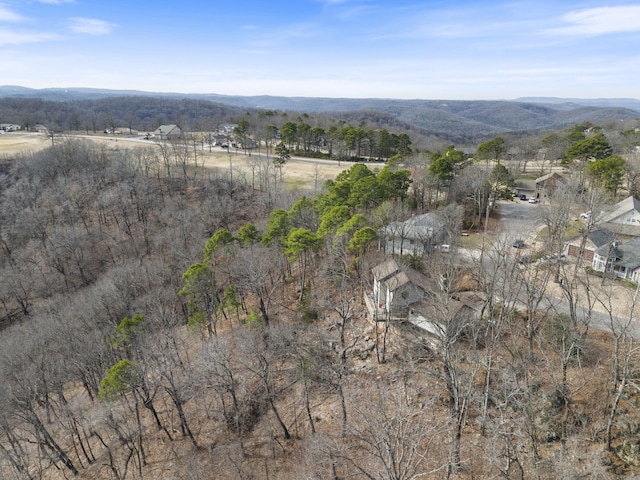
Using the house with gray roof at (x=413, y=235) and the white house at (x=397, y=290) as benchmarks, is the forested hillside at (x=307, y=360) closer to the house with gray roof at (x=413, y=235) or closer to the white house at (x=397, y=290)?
the white house at (x=397, y=290)

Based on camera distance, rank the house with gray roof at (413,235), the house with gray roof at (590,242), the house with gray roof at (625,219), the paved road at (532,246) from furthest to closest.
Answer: the house with gray roof at (625,219)
the house with gray roof at (413,235)
the house with gray roof at (590,242)
the paved road at (532,246)

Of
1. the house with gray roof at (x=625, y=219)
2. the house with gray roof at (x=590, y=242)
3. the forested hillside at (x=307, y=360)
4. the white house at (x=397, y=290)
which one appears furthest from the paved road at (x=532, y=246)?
the house with gray roof at (x=625, y=219)

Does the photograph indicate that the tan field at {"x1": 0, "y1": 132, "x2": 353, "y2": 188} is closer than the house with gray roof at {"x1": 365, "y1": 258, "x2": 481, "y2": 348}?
No

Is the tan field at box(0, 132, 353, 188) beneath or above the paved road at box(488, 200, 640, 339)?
above

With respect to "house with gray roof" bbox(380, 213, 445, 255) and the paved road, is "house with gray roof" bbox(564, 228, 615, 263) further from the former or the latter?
"house with gray roof" bbox(380, 213, 445, 255)

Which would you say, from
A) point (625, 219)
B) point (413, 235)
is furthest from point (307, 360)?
point (625, 219)

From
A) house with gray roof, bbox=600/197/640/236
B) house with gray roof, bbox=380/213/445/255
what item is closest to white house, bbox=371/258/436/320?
house with gray roof, bbox=380/213/445/255

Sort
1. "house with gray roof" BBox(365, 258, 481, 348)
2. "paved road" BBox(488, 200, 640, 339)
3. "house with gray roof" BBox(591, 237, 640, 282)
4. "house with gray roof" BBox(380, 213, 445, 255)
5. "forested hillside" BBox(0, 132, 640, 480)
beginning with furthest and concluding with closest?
"house with gray roof" BBox(380, 213, 445, 255) → "house with gray roof" BBox(591, 237, 640, 282) → "house with gray roof" BBox(365, 258, 481, 348) → "paved road" BBox(488, 200, 640, 339) → "forested hillside" BBox(0, 132, 640, 480)
